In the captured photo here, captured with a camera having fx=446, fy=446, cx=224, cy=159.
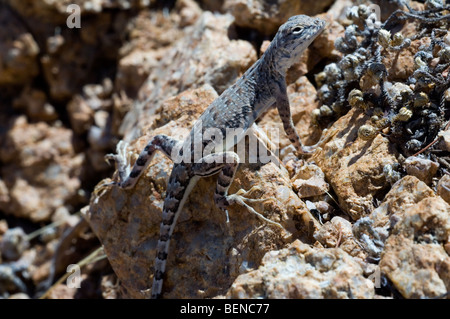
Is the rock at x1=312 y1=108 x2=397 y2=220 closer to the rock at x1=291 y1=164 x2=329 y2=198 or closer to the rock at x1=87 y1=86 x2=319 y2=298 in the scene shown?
the rock at x1=291 y1=164 x2=329 y2=198

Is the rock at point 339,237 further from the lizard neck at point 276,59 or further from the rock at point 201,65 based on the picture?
the rock at point 201,65

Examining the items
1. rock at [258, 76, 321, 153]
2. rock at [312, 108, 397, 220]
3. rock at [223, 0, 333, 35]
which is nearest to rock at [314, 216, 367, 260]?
rock at [312, 108, 397, 220]

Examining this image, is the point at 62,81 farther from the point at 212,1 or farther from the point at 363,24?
the point at 363,24

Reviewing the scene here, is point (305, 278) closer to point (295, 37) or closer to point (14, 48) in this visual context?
point (295, 37)

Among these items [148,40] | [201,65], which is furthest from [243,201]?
[148,40]
